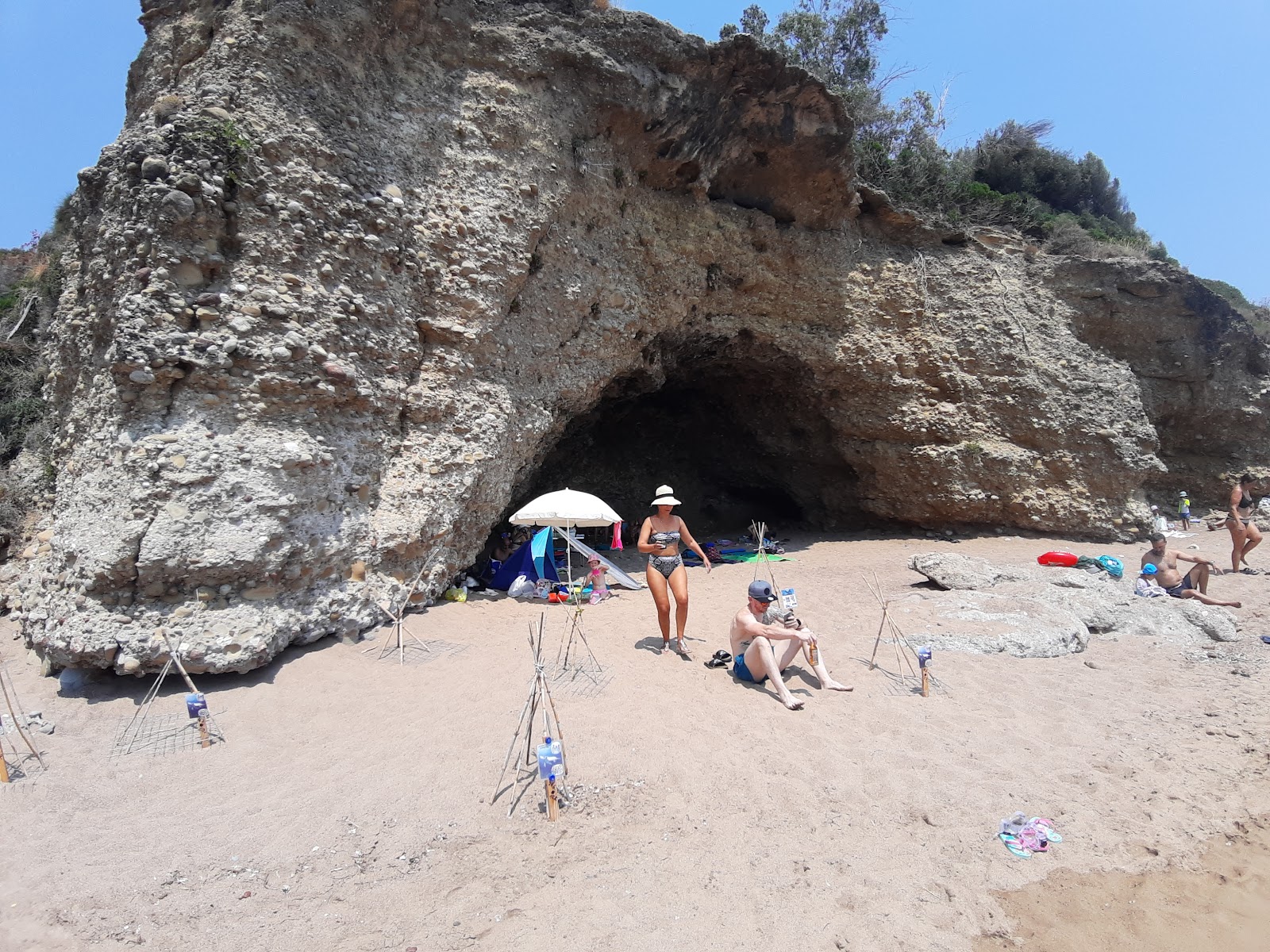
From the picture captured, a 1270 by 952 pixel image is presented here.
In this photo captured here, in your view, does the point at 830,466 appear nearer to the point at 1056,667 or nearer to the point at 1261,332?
the point at 1056,667

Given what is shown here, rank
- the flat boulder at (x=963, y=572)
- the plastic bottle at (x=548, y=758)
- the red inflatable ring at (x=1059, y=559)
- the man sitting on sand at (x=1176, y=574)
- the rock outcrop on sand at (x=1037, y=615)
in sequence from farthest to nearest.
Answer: the red inflatable ring at (x=1059, y=559) < the flat boulder at (x=963, y=572) < the man sitting on sand at (x=1176, y=574) < the rock outcrop on sand at (x=1037, y=615) < the plastic bottle at (x=548, y=758)

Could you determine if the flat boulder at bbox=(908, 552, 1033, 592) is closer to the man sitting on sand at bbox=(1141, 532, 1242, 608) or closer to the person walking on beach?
the man sitting on sand at bbox=(1141, 532, 1242, 608)

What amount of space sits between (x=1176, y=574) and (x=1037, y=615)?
9.27ft

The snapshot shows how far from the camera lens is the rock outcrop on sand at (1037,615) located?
563 centimetres

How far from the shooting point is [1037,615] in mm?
6141

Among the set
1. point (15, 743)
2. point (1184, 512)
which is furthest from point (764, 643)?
point (1184, 512)

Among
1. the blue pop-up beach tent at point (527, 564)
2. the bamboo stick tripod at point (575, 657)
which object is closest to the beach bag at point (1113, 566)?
the bamboo stick tripod at point (575, 657)

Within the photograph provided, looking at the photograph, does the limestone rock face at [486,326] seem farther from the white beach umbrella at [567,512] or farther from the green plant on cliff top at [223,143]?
the white beach umbrella at [567,512]

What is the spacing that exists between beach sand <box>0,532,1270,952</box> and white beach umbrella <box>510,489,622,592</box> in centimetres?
211

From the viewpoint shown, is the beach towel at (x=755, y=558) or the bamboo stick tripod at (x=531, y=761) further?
the beach towel at (x=755, y=558)

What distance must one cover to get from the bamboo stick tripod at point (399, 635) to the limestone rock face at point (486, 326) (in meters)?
0.23

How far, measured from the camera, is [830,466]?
1284 centimetres

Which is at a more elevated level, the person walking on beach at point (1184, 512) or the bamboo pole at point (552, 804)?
the person walking on beach at point (1184, 512)

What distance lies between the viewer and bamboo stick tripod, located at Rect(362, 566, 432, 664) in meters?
5.27
